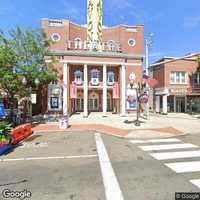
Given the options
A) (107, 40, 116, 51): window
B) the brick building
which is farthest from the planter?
(107, 40, 116, 51): window

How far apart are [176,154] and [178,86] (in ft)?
91.5

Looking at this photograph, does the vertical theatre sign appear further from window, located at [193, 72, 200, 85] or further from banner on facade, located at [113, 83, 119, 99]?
window, located at [193, 72, 200, 85]

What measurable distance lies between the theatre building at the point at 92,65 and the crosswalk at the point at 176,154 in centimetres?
1924

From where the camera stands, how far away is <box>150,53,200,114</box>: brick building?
36250 millimetres

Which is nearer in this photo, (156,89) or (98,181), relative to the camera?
(98,181)

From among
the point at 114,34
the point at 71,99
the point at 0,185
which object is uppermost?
the point at 114,34

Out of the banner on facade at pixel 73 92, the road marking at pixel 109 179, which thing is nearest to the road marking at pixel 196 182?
the road marking at pixel 109 179

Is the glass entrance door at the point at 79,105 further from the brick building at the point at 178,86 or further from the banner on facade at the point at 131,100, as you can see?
the brick building at the point at 178,86

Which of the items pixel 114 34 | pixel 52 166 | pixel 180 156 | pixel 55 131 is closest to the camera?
pixel 52 166

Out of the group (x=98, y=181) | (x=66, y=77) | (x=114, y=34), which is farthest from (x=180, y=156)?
(x=114, y=34)

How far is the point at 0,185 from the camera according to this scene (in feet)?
22.9

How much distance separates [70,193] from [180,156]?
5.37m

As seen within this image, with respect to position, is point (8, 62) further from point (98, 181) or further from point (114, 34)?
point (114, 34)

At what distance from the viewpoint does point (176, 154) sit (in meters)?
10.4
